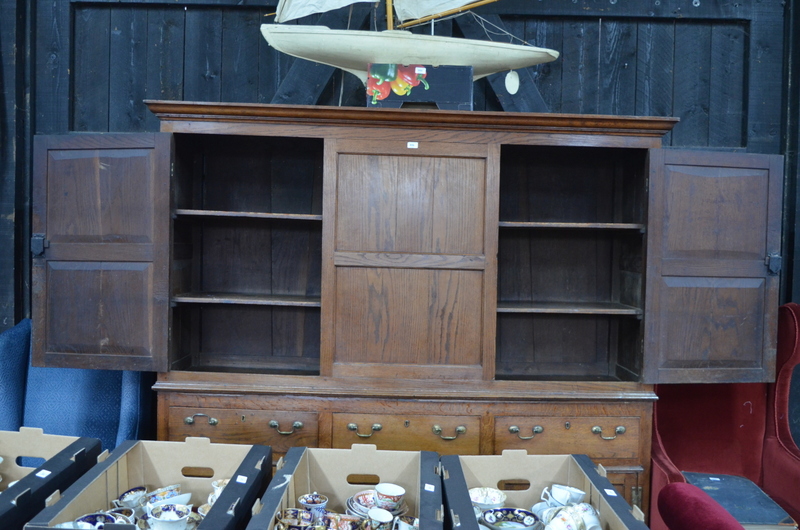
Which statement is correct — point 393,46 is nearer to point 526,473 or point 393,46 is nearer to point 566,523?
point 526,473

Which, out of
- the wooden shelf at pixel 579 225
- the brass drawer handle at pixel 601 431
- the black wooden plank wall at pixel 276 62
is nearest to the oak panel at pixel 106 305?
the black wooden plank wall at pixel 276 62

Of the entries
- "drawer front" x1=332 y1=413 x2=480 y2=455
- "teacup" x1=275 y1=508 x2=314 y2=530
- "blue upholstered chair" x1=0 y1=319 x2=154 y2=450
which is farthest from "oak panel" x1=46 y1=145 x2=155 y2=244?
"teacup" x1=275 y1=508 x2=314 y2=530

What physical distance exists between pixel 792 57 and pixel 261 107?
91.6 inches

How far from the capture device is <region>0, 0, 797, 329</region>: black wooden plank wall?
258cm

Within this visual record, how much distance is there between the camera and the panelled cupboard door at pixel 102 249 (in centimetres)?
204

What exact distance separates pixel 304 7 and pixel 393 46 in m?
0.39

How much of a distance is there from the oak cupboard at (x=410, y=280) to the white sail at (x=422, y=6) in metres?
0.51

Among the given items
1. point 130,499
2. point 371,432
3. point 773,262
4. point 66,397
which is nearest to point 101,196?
point 66,397

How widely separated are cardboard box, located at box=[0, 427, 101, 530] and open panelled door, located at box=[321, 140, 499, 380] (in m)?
0.81

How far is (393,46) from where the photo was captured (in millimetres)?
2127

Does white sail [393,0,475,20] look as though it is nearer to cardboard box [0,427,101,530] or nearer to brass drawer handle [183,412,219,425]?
brass drawer handle [183,412,219,425]

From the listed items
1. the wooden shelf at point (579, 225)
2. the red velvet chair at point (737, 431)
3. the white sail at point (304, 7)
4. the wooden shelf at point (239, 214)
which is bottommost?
the red velvet chair at point (737, 431)

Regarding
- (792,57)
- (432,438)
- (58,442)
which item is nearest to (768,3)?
(792,57)

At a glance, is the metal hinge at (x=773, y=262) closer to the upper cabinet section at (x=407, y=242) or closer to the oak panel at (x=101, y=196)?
the upper cabinet section at (x=407, y=242)
